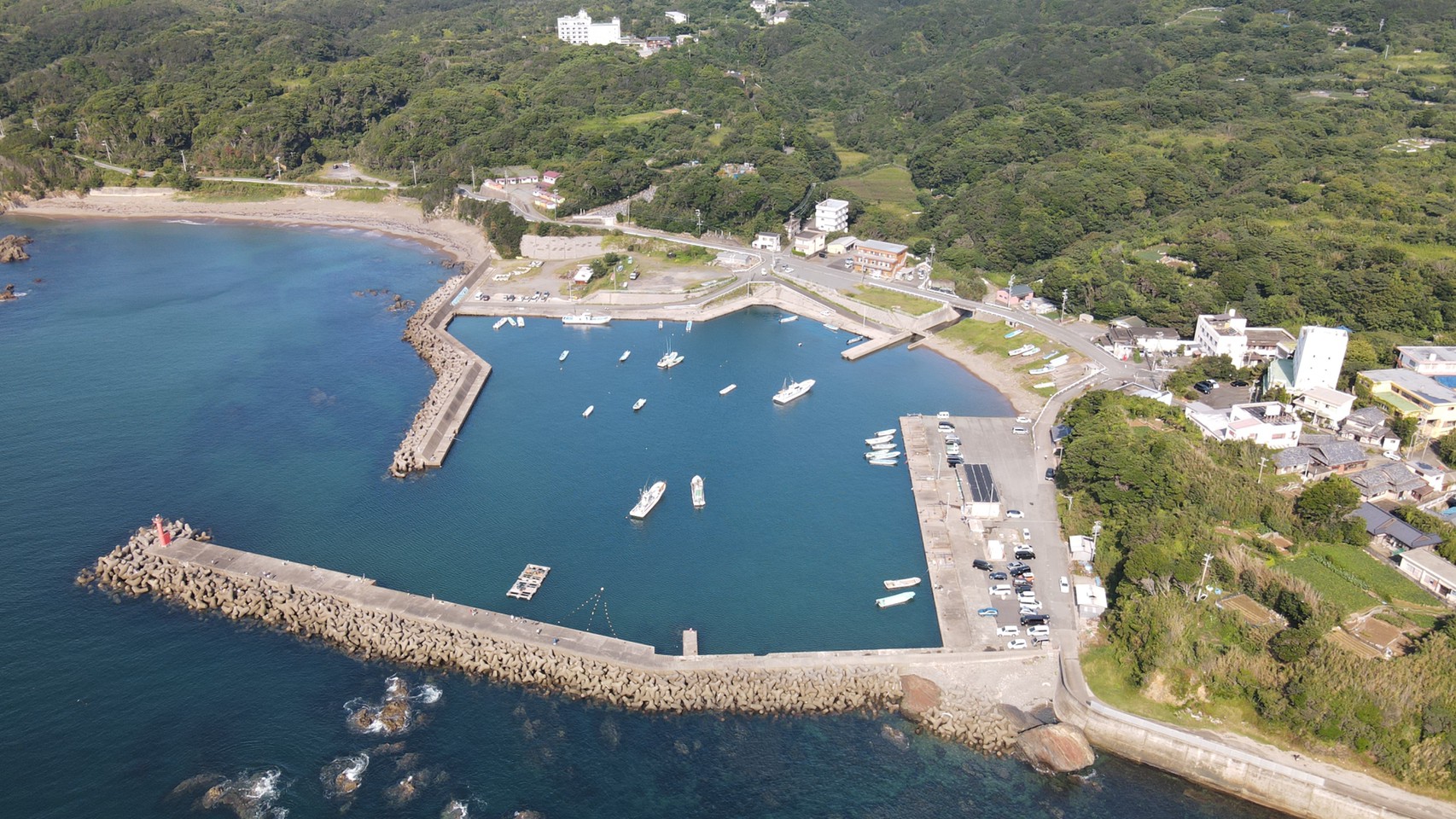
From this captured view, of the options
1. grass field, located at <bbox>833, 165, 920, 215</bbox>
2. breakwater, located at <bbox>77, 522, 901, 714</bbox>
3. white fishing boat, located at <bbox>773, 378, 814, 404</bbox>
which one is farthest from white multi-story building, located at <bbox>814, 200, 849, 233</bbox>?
breakwater, located at <bbox>77, 522, 901, 714</bbox>

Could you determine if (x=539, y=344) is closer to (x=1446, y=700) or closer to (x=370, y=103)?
(x=1446, y=700)

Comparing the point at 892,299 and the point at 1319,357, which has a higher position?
the point at 1319,357

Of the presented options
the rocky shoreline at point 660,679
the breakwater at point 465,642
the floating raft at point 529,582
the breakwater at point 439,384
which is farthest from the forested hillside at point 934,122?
the floating raft at point 529,582

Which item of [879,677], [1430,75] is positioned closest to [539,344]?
[879,677]

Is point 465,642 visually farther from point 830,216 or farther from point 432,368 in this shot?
point 830,216

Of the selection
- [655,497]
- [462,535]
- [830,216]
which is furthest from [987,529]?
[830,216]

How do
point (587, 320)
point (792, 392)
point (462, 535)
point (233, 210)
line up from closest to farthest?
point (462, 535) → point (792, 392) → point (587, 320) → point (233, 210)
